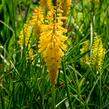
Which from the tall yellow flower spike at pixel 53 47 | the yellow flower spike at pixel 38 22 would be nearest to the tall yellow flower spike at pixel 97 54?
the yellow flower spike at pixel 38 22

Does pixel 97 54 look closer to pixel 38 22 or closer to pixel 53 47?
pixel 38 22

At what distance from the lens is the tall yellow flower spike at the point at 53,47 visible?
2.14m

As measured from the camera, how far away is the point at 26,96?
301 centimetres

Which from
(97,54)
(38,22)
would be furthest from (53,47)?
(97,54)

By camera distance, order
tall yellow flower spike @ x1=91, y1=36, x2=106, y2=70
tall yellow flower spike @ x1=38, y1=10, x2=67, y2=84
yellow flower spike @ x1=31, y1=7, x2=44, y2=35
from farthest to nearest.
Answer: tall yellow flower spike @ x1=91, y1=36, x2=106, y2=70 < yellow flower spike @ x1=31, y1=7, x2=44, y2=35 < tall yellow flower spike @ x1=38, y1=10, x2=67, y2=84

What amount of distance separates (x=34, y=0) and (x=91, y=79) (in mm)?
2949

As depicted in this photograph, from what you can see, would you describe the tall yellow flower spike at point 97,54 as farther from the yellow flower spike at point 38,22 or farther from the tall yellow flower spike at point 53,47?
the tall yellow flower spike at point 53,47

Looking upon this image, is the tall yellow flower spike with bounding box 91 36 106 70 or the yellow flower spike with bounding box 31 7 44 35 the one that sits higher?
the yellow flower spike with bounding box 31 7 44 35

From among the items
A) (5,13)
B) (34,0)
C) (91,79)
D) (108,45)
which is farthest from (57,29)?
(34,0)

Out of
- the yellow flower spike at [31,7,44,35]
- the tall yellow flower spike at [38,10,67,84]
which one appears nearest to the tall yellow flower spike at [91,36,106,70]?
the yellow flower spike at [31,7,44,35]

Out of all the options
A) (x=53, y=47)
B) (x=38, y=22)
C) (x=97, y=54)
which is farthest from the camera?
(x=97, y=54)

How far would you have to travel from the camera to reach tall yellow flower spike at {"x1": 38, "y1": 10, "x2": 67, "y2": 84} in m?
2.14

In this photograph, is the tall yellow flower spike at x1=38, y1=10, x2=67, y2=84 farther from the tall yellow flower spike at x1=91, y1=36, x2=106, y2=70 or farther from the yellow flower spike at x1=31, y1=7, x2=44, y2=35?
the tall yellow flower spike at x1=91, y1=36, x2=106, y2=70

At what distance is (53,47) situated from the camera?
2.15 meters
